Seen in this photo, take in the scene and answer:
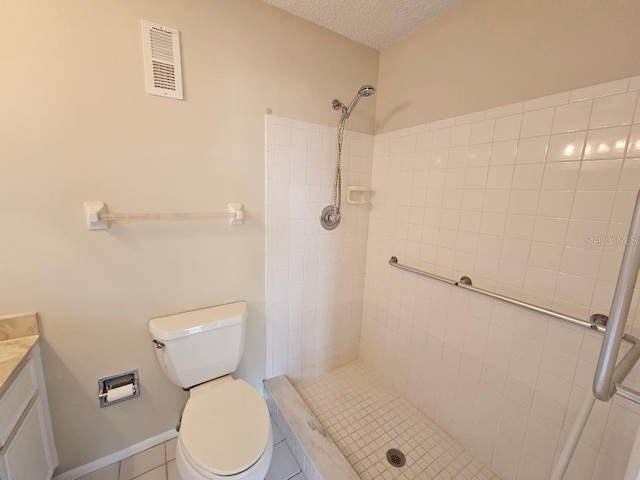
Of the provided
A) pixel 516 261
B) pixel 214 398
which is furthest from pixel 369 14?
pixel 214 398

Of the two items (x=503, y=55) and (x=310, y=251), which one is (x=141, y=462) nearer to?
(x=310, y=251)

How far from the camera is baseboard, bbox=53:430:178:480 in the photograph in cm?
129

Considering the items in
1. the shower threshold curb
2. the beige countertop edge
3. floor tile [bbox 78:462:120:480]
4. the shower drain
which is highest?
the beige countertop edge

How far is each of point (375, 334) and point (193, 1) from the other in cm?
222

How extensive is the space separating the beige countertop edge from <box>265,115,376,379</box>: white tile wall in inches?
40.9

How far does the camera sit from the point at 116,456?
1.38 meters

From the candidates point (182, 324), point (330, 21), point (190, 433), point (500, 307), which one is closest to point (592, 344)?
point (500, 307)

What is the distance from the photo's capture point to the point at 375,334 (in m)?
2.02

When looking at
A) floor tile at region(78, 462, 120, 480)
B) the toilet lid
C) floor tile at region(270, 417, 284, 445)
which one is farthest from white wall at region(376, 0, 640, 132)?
floor tile at region(78, 462, 120, 480)

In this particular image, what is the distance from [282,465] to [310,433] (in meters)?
0.22

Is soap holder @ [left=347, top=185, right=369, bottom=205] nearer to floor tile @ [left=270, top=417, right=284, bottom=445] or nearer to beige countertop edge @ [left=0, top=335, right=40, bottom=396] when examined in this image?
floor tile @ [left=270, top=417, right=284, bottom=445]

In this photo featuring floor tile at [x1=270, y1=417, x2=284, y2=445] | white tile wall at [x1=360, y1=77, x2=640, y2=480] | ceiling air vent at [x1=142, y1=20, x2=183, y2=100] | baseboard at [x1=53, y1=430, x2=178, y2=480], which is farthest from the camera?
floor tile at [x1=270, y1=417, x2=284, y2=445]

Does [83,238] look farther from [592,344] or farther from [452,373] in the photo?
[592,344]

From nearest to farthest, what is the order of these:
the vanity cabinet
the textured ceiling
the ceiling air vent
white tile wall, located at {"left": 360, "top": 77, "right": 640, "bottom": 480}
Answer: the vanity cabinet
white tile wall, located at {"left": 360, "top": 77, "right": 640, "bottom": 480}
the ceiling air vent
the textured ceiling
